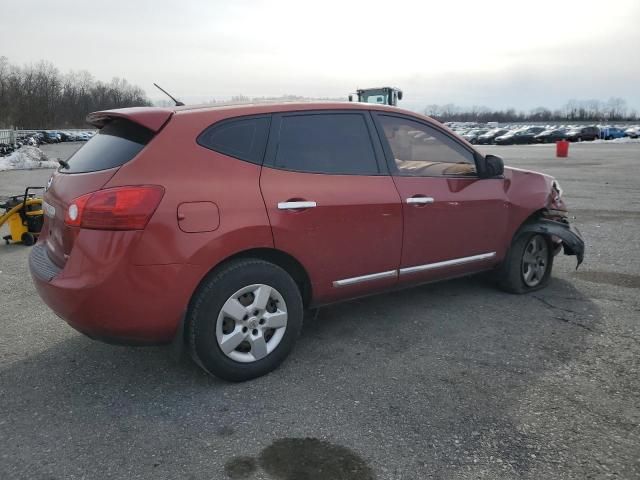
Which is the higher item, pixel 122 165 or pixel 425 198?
pixel 122 165

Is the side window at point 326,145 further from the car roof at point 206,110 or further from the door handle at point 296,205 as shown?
the door handle at point 296,205

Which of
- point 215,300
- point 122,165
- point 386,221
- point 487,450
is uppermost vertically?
point 122,165

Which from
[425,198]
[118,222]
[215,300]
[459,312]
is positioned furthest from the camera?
[459,312]

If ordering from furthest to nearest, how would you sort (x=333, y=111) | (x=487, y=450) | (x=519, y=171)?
1. (x=519, y=171)
2. (x=333, y=111)
3. (x=487, y=450)

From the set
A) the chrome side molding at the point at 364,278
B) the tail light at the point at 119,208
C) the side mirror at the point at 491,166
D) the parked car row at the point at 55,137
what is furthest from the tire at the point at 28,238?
the parked car row at the point at 55,137

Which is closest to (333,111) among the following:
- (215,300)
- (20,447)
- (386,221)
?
(386,221)

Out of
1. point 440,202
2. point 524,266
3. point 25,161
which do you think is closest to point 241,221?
point 440,202

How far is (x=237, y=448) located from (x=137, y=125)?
1992 millimetres

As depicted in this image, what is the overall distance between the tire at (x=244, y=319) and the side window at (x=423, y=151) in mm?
1408

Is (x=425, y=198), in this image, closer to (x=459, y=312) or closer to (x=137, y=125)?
(x=459, y=312)

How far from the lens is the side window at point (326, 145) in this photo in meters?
3.68

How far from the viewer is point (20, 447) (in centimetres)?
282

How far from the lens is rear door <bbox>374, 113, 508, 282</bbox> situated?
13.9 feet

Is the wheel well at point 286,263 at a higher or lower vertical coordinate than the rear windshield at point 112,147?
lower
